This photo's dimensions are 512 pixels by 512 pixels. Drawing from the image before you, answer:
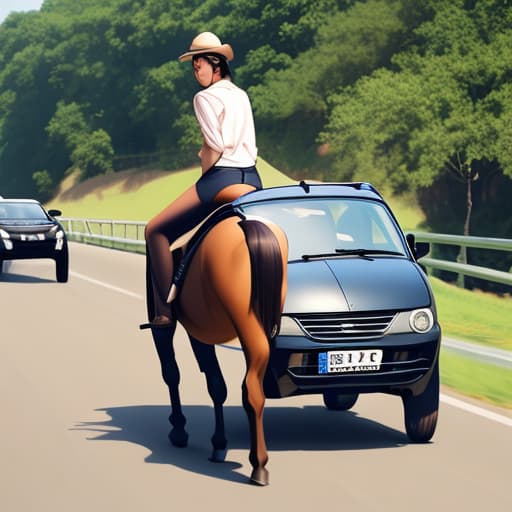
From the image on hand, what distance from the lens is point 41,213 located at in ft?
89.6

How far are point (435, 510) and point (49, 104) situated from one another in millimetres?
116073

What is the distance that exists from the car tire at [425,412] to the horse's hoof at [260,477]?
61.7 inches

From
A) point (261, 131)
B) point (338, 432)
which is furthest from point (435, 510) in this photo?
point (261, 131)

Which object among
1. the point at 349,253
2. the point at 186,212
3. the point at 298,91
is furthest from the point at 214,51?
the point at 298,91

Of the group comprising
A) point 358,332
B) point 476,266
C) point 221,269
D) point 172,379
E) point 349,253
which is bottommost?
point 476,266

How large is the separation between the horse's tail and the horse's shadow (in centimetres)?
95

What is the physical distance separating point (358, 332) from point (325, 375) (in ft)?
1.06

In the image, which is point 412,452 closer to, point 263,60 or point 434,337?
point 434,337

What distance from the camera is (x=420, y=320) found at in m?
8.09

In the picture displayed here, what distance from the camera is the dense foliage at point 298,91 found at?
65.7 metres

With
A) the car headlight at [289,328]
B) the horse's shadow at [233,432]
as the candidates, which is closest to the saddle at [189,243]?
the car headlight at [289,328]

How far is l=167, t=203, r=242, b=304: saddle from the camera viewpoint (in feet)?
24.7

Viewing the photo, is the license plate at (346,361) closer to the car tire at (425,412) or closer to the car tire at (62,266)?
the car tire at (425,412)

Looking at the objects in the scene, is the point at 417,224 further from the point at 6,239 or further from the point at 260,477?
the point at 260,477
